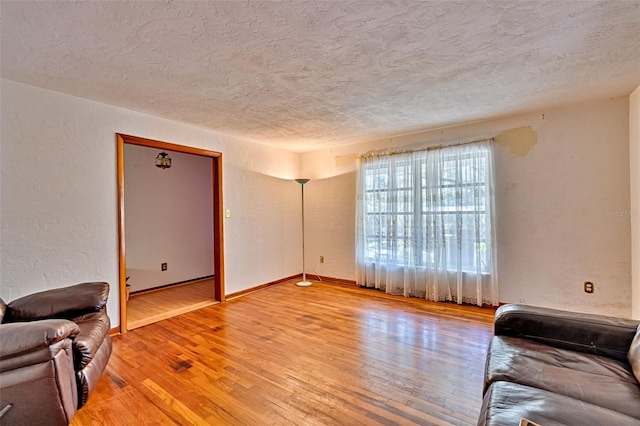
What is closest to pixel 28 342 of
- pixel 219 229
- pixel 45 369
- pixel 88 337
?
pixel 45 369

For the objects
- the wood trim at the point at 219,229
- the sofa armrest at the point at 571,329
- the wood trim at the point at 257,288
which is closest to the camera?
the sofa armrest at the point at 571,329

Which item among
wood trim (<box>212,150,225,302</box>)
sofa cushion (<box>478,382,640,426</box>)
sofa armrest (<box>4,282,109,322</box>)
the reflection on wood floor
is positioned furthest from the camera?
wood trim (<box>212,150,225,302</box>)

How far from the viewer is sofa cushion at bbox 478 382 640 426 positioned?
0.98 meters

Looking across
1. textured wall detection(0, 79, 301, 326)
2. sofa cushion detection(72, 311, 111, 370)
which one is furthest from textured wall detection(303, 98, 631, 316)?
sofa cushion detection(72, 311, 111, 370)

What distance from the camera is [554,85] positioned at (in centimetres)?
251

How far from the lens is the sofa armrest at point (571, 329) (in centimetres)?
150

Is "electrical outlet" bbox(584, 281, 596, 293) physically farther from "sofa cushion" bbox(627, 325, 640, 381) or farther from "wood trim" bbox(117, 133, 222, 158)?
"wood trim" bbox(117, 133, 222, 158)

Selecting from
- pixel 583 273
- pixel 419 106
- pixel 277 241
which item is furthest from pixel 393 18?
pixel 277 241

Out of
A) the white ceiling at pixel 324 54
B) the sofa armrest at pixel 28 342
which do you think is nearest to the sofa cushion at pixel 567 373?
the white ceiling at pixel 324 54

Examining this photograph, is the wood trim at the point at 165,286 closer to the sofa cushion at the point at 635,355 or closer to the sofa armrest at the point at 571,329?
the sofa armrest at the point at 571,329

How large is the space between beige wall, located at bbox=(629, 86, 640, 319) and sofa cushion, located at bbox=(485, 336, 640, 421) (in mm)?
1887

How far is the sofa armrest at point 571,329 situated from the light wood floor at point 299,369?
21.1 inches

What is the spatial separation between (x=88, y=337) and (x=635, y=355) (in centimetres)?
295

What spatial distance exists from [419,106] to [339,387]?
264 centimetres
